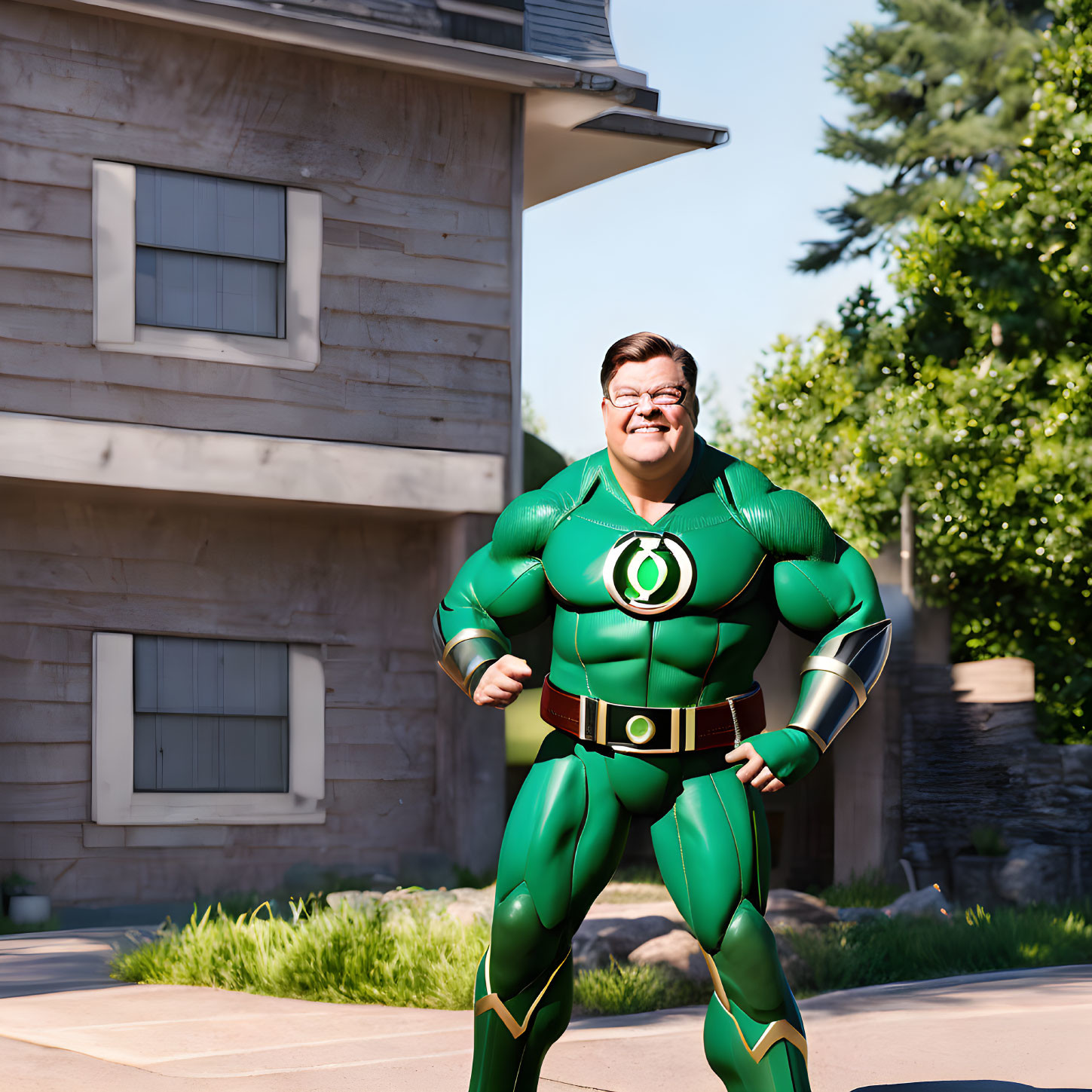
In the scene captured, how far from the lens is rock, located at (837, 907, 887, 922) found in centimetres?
753

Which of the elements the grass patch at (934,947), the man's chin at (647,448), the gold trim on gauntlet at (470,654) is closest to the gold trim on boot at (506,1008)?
the gold trim on gauntlet at (470,654)

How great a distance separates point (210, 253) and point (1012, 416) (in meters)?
7.24

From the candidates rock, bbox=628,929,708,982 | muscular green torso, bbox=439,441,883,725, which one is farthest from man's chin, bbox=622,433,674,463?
rock, bbox=628,929,708,982

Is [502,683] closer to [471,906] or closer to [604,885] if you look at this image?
[604,885]

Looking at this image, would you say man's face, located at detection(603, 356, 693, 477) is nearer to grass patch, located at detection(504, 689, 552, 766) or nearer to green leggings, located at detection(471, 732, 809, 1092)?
green leggings, located at detection(471, 732, 809, 1092)

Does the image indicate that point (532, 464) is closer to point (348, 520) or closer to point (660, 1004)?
point (348, 520)

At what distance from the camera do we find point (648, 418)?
3510mm

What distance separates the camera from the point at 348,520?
9352 millimetres

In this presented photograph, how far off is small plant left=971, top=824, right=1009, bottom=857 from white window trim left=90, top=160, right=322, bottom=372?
512 centimetres

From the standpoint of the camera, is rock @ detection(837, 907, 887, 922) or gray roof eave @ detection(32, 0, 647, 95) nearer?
rock @ detection(837, 907, 887, 922)

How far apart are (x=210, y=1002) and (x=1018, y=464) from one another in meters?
8.74

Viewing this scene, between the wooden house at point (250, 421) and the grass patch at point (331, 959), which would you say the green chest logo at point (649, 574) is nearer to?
the grass patch at point (331, 959)

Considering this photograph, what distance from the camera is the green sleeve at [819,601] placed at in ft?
11.3

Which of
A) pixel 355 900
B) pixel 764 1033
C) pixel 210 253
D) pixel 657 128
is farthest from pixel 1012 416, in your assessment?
pixel 764 1033
